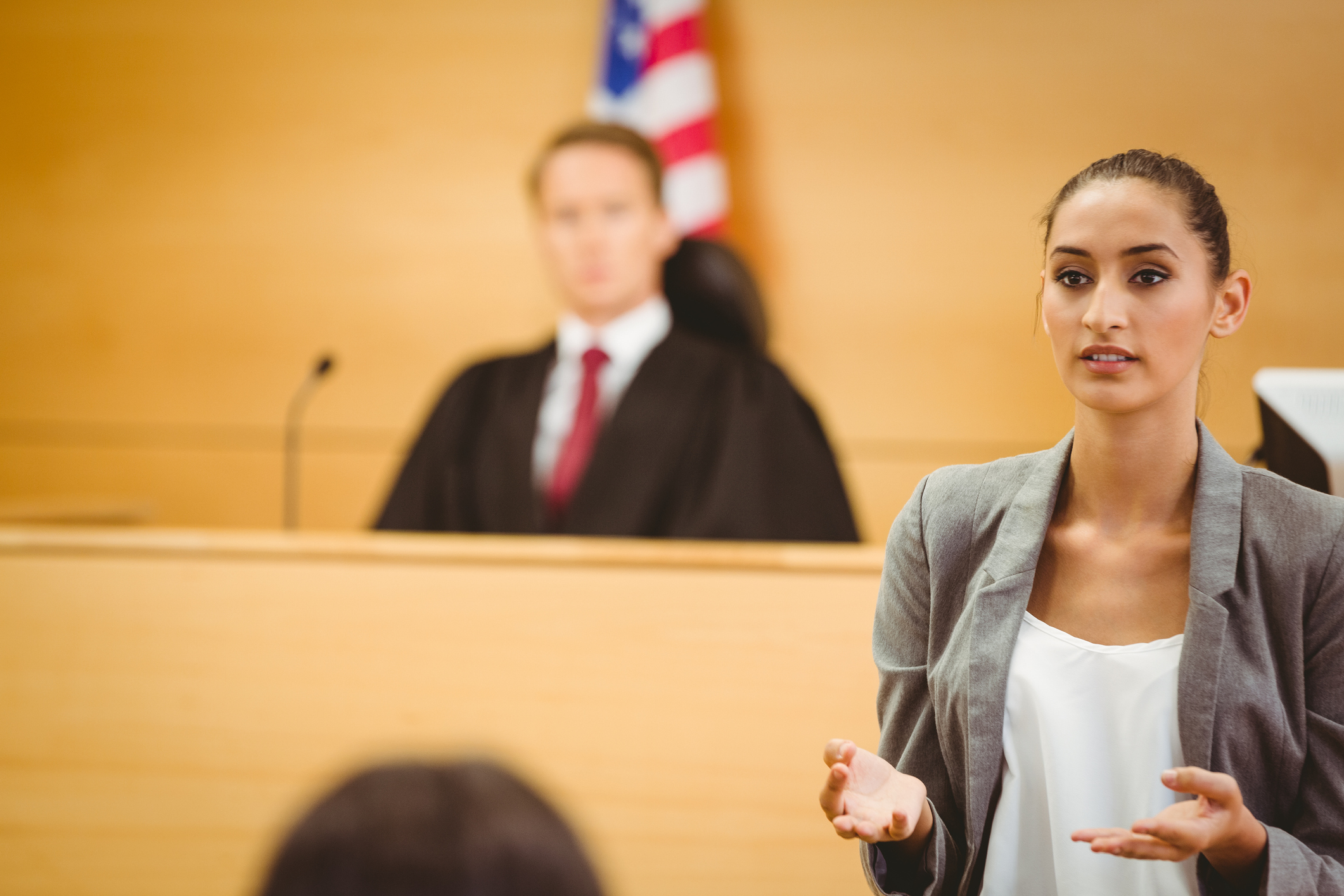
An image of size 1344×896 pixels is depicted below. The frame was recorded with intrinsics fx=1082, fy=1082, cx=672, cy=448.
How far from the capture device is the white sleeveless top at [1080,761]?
34.2 inches

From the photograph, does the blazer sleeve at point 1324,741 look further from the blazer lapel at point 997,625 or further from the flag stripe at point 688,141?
the flag stripe at point 688,141

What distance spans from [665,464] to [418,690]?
1.24 metres

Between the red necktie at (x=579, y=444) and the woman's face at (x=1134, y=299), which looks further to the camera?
the red necktie at (x=579, y=444)

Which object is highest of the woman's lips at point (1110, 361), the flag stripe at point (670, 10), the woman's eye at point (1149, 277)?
the flag stripe at point (670, 10)

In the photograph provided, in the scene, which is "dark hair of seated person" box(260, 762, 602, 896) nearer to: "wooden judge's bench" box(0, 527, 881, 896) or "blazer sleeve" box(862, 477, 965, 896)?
"blazer sleeve" box(862, 477, 965, 896)

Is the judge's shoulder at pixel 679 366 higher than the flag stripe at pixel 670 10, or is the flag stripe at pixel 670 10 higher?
the flag stripe at pixel 670 10

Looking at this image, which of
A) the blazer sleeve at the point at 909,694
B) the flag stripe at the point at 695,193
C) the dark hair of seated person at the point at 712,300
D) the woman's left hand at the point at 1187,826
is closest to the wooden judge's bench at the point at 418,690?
the blazer sleeve at the point at 909,694

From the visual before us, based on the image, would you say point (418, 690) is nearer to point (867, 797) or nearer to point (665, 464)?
point (867, 797)

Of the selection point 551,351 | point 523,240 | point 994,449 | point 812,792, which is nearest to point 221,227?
point 523,240

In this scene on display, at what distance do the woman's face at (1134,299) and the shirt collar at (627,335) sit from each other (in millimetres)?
2302

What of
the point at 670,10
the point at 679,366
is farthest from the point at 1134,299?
the point at 670,10

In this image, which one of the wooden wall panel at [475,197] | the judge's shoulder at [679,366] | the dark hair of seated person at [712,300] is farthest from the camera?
the wooden wall panel at [475,197]

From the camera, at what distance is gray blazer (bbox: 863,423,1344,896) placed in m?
0.82

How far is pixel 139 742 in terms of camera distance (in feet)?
5.95
